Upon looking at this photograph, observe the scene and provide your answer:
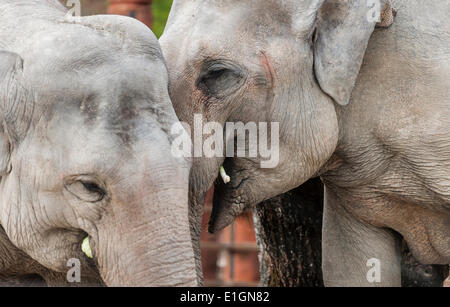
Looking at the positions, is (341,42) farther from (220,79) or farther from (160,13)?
(160,13)

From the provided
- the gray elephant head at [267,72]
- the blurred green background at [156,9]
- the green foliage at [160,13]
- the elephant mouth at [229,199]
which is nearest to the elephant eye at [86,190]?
the gray elephant head at [267,72]

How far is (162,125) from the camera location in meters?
3.00

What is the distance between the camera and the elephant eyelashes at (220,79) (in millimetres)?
3475

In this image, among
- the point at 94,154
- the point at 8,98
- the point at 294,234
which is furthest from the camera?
the point at 294,234

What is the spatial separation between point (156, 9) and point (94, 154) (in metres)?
5.34

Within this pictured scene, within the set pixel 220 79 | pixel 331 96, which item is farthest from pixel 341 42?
pixel 220 79

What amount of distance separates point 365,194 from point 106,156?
4.82ft

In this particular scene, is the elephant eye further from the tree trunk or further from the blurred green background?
the blurred green background

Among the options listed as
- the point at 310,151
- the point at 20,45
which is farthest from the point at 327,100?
the point at 20,45

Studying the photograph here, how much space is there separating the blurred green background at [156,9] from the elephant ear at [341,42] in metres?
3.84

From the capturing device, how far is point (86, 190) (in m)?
2.96

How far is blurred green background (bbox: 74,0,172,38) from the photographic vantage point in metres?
7.78

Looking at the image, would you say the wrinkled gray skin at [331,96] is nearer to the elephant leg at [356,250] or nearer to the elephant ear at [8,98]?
the elephant leg at [356,250]

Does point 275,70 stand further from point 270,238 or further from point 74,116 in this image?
point 270,238
